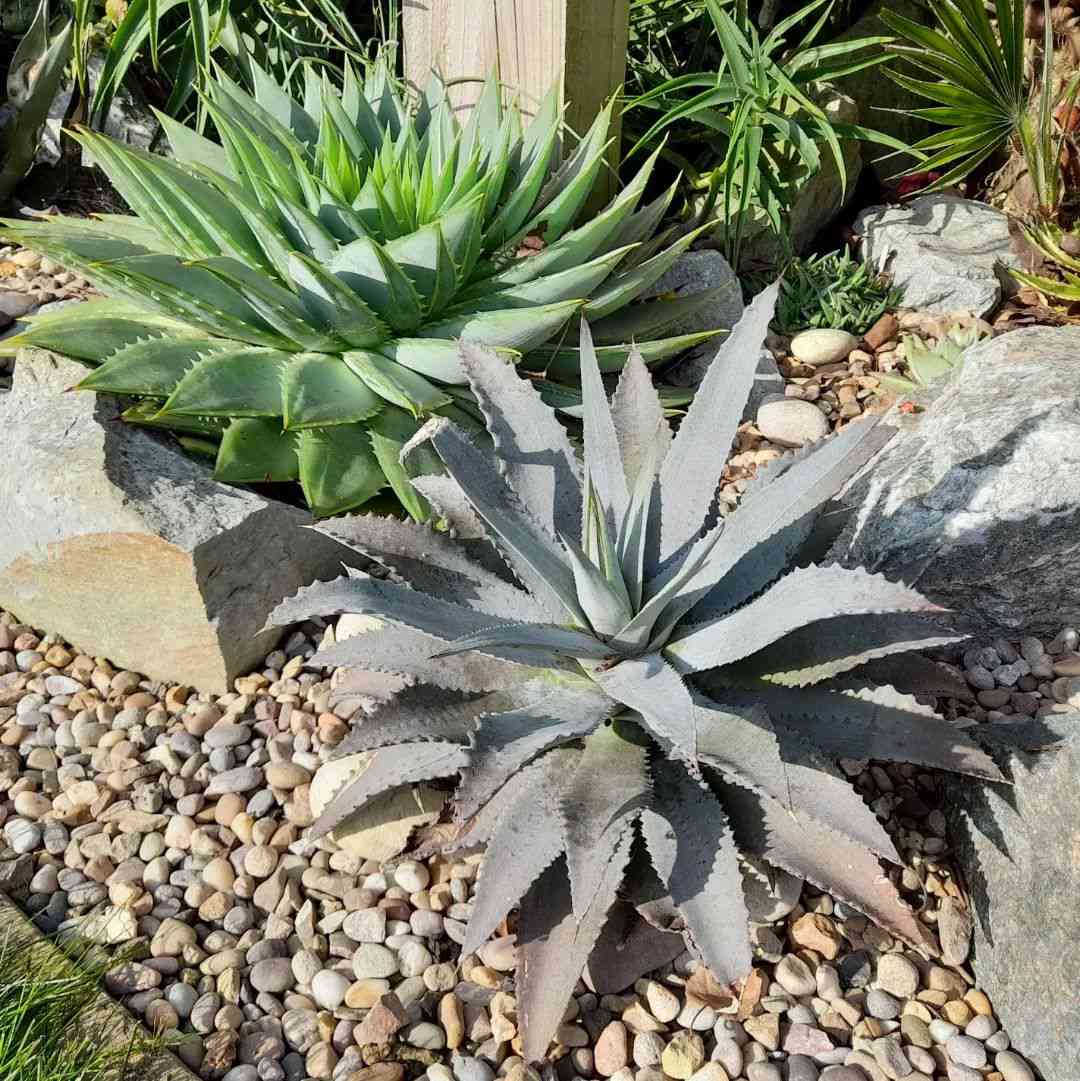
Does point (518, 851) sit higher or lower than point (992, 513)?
lower

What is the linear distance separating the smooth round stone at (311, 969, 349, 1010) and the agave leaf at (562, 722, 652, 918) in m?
0.46

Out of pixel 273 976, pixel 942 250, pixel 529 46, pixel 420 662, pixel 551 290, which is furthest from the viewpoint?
pixel 942 250

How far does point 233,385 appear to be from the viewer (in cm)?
205

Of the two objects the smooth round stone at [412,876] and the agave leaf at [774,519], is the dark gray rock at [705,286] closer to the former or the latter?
the agave leaf at [774,519]

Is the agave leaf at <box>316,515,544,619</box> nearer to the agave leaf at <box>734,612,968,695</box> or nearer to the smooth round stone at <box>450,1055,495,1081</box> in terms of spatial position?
the agave leaf at <box>734,612,968,695</box>

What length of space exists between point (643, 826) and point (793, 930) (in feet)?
1.33

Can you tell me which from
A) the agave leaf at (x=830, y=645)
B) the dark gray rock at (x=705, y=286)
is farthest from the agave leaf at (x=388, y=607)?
the dark gray rock at (x=705, y=286)

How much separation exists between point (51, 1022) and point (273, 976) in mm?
312

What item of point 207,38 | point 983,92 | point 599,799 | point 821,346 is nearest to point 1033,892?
point 599,799

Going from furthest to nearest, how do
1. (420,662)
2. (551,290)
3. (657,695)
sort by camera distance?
(551,290) < (420,662) < (657,695)

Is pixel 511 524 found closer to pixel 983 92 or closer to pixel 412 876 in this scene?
pixel 412 876

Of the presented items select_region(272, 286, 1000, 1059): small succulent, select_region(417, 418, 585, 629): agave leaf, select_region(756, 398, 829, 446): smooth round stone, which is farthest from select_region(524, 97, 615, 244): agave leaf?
select_region(417, 418, 585, 629): agave leaf

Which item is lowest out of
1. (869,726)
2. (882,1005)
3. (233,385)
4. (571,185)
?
(882,1005)

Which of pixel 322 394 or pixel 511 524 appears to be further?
pixel 322 394
